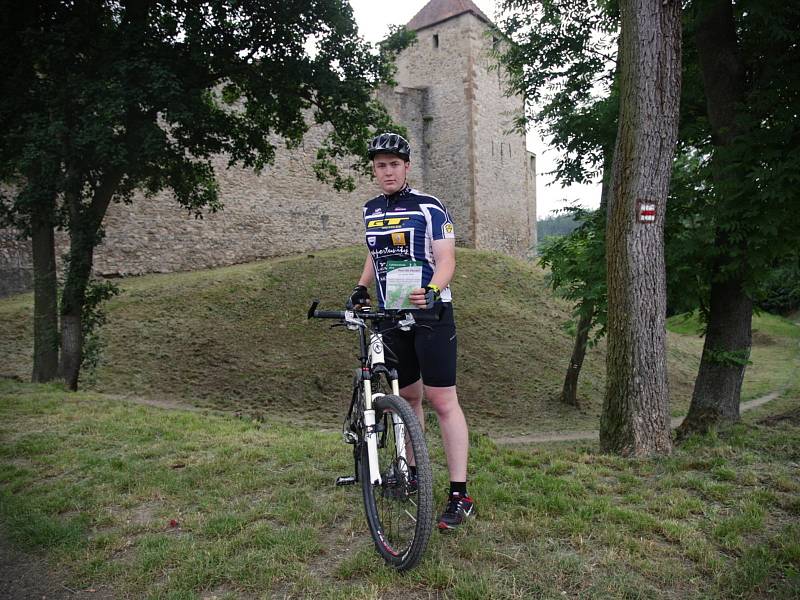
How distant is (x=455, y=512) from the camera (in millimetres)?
2908

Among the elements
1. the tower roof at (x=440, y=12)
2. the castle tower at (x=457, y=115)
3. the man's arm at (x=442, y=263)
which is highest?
the tower roof at (x=440, y=12)

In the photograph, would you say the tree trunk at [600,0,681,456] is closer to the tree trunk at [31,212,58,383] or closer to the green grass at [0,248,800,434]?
the green grass at [0,248,800,434]

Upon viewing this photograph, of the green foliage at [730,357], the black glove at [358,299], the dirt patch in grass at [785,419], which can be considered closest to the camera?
the black glove at [358,299]

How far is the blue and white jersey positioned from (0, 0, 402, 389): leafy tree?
5.27 m

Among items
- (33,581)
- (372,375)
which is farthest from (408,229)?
(33,581)

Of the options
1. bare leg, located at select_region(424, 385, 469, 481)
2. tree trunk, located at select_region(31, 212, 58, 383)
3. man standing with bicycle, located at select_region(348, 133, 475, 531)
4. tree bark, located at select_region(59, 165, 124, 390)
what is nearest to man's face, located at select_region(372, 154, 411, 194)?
man standing with bicycle, located at select_region(348, 133, 475, 531)

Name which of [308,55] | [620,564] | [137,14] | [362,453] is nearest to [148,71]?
[137,14]

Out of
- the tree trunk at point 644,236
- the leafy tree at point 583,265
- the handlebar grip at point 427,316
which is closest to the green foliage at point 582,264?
the leafy tree at point 583,265

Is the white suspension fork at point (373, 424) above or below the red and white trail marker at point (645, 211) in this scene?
below

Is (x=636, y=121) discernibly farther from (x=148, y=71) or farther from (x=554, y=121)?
(x=148, y=71)

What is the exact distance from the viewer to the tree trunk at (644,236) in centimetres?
425

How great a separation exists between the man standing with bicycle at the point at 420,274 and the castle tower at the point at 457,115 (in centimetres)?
2184

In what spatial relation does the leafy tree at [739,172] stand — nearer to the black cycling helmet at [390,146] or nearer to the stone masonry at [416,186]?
the black cycling helmet at [390,146]

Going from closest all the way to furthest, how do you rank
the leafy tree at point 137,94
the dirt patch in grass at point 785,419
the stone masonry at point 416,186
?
the dirt patch in grass at point 785,419 → the leafy tree at point 137,94 → the stone masonry at point 416,186
